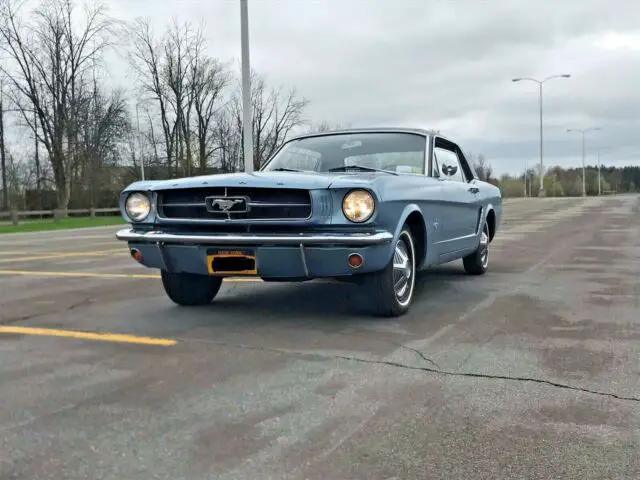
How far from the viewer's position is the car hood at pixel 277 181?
4781 mm

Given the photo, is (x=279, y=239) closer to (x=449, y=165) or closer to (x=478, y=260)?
(x=449, y=165)

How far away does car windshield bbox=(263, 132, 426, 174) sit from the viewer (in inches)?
245

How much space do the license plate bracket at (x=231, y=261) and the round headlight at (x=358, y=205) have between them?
758 mm

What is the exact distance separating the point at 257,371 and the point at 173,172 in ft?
166

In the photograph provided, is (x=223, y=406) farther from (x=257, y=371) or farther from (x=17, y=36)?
(x=17, y=36)

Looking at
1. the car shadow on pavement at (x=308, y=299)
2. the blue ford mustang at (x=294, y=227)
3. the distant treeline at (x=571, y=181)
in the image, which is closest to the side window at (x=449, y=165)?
the blue ford mustang at (x=294, y=227)

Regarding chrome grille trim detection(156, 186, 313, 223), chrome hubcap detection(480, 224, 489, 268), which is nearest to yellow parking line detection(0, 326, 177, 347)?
chrome grille trim detection(156, 186, 313, 223)

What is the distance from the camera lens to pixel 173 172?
5281cm

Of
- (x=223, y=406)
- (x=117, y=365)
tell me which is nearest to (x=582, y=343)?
(x=223, y=406)

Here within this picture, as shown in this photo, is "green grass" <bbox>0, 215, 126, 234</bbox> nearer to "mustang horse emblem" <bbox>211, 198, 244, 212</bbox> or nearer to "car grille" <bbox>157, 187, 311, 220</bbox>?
"car grille" <bbox>157, 187, 311, 220</bbox>

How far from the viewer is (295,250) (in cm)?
477

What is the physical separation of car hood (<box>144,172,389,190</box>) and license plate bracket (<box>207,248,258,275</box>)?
0.49m

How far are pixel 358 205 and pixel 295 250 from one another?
0.56 m

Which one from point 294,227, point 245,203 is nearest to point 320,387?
point 294,227
